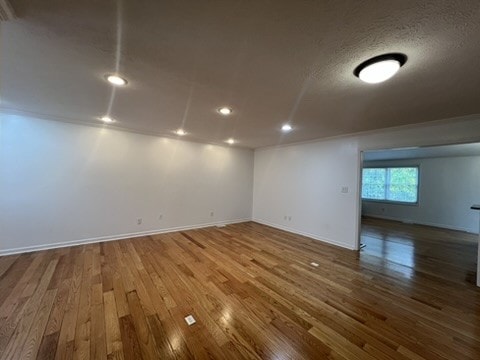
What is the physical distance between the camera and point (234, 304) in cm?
210

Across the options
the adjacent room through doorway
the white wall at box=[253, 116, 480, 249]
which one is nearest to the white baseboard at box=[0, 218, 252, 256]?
the white wall at box=[253, 116, 480, 249]

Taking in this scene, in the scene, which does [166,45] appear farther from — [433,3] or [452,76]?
[452,76]

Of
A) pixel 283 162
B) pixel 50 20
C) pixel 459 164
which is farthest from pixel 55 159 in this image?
pixel 459 164

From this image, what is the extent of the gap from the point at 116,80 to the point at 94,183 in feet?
8.72

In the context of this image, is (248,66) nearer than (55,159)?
Yes

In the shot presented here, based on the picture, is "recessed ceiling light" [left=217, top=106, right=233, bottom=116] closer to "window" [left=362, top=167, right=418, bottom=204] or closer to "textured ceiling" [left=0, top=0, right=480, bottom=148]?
"textured ceiling" [left=0, top=0, right=480, bottom=148]

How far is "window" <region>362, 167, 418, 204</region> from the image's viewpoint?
6.96 metres

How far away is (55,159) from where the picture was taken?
3.50m

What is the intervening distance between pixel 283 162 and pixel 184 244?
11.0ft

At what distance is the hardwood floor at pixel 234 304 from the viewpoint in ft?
5.15

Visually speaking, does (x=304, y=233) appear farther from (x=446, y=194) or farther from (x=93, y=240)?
(x=446, y=194)

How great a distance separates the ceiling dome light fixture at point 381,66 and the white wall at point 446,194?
717 cm

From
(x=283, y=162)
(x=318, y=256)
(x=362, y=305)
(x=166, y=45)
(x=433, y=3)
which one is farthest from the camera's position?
(x=283, y=162)

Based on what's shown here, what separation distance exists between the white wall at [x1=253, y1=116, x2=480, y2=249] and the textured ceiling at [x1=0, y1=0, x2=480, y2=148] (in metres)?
0.48
